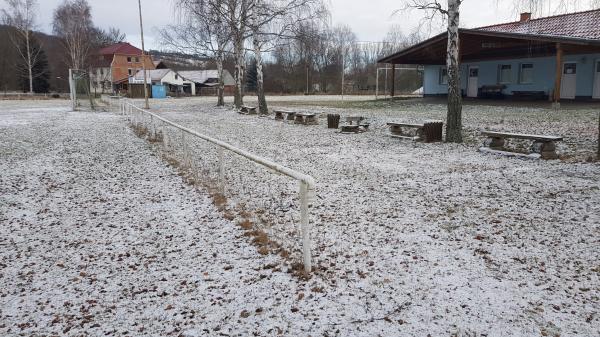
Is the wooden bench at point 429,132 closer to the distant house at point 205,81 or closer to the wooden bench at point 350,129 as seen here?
the wooden bench at point 350,129

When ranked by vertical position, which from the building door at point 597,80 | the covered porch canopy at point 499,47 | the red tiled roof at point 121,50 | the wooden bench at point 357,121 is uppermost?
the red tiled roof at point 121,50

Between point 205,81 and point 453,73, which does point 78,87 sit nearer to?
point 453,73

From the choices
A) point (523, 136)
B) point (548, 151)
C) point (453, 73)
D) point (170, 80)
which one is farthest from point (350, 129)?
point (170, 80)

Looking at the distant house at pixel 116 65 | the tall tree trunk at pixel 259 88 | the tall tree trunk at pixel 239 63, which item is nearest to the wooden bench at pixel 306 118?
the tall tree trunk at pixel 259 88

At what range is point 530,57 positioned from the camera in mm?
23719

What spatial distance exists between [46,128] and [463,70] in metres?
24.6

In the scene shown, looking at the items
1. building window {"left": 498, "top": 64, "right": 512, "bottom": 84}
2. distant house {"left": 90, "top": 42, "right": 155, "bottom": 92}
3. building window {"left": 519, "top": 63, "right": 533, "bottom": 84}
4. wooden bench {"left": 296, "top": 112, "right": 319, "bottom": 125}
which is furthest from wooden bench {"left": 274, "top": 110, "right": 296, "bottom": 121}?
distant house {"left": 90, "top": 42, "right": 155, "bottom": 92}

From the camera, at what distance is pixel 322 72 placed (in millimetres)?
81500

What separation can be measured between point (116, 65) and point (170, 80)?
12723mm

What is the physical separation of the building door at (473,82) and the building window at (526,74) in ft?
10.1

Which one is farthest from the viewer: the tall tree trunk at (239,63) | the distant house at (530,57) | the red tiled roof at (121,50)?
the red tiled roof at (121,50)

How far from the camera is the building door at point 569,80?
21781mm

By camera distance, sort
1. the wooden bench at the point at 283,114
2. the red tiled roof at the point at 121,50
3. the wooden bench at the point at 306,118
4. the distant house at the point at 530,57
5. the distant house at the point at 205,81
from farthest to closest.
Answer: the red tiled roof at the point at 121,50
the distant house at the point at 205,81
the distant house at the point at 530,57
the wooden bench at the point at 283,114
the wooden bench at the point at 306,118

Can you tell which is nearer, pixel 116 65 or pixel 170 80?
pixel 170 80
